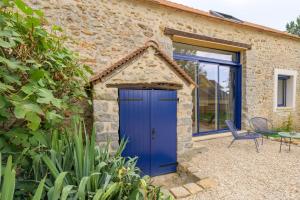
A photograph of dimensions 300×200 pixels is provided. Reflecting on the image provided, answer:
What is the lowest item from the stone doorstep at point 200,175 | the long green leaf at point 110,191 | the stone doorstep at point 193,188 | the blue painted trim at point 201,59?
the stone doorstep at point 193,188

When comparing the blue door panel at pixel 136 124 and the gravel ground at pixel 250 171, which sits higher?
the blue door panel at pixel 136 124

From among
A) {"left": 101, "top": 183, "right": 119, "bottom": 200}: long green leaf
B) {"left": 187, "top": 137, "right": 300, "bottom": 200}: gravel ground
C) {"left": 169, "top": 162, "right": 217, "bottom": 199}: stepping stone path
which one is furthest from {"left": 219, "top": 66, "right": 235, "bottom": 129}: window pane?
{"left": 101, "top": 183, "right": 119, "bottom": 200}: long green leaf

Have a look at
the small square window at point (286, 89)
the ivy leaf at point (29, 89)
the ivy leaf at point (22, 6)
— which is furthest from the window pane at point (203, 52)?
the ivy leaf at point (29, 89)

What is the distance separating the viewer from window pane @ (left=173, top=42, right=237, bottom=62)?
6.11 m

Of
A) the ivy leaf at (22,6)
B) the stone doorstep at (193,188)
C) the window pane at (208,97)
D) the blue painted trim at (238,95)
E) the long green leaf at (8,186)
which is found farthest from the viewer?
the blue painted trim at (238,95)

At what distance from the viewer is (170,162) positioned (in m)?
4.23

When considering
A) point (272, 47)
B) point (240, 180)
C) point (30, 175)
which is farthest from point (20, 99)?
point (272, 47)

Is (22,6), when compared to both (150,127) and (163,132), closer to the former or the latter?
(150,127)

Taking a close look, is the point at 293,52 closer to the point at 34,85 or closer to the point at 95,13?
the point at 95,13

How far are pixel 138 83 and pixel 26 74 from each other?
2.31 metres

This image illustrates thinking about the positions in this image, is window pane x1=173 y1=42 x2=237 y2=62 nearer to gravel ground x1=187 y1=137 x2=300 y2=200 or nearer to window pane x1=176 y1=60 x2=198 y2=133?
window pane x1=176 y1=60 x2=198 y2=133

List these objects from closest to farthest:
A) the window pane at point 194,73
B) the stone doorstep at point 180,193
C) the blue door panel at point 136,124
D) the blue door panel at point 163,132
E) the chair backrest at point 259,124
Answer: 1. the stone doorstep at point 180,193
2. the blue door panel at point 136,124
3. the blue door panel at point 163,132
4. the window pane at point 194,73
5. the chair backrest at point 259,124

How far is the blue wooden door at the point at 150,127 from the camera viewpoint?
12.4ft

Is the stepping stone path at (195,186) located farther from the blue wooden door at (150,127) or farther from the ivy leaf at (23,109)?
the ivy leaf at (23,109)
